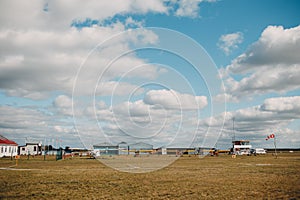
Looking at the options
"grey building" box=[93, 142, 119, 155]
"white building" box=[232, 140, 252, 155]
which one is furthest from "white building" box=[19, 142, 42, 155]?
"white building" box=[232, 140, 252, 155]

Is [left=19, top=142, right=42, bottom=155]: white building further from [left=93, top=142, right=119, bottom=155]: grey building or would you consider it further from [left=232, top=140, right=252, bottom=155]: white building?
[left=232, top=140, right=252, bottom=155]: white building

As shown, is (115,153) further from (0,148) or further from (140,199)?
(140,199)

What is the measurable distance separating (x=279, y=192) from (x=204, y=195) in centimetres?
410

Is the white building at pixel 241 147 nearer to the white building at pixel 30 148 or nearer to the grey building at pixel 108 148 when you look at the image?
Result: the grey building at pixel 108 148

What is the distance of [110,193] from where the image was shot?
15.6m

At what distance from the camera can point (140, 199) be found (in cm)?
1370

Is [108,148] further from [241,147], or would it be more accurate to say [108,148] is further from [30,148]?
[241,147]

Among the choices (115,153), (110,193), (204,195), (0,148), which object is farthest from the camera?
(115,153)

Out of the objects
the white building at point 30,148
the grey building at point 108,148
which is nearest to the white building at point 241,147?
the grey building at point 108,148

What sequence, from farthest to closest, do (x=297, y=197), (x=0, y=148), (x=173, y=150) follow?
1. (x=173, y=150)
2. (x=0, y=148)
3. (x=297, y=197)

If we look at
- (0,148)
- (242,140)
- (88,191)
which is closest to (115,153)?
(0,148)

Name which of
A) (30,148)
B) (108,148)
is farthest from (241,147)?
(30,148)

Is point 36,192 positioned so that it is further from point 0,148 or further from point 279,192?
point 0,148

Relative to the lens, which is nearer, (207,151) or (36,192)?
(36,192)
